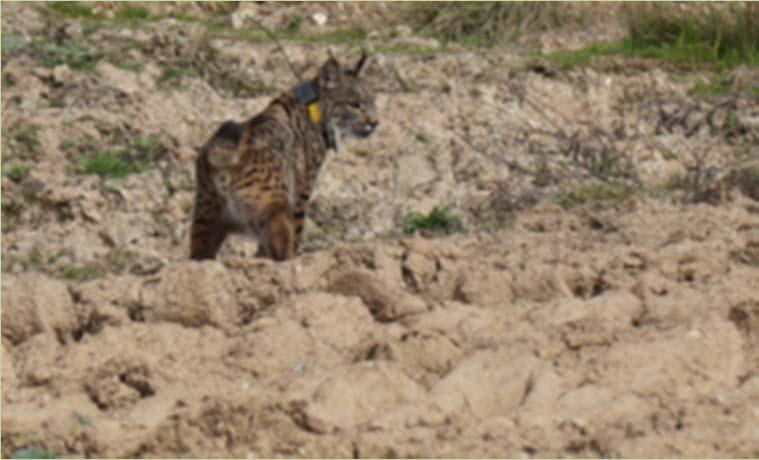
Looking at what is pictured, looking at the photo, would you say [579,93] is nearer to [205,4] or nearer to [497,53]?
[497,53]

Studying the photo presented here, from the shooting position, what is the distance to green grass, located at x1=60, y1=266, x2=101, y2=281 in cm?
921

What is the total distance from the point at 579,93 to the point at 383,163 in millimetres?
1937

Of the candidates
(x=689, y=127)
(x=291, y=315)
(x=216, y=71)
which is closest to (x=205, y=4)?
(x=216, y=71)

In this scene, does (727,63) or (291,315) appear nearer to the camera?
(291,315)

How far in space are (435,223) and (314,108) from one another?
1.04m

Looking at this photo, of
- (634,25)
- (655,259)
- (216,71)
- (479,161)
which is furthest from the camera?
(634,25)

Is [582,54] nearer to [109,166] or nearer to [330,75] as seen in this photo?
[330,75]

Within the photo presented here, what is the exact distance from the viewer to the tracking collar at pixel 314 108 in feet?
33.8

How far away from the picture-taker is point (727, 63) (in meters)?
13.0

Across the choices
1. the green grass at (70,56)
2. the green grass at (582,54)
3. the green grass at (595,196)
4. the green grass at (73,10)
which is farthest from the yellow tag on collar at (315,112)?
the green grass at (73,10)

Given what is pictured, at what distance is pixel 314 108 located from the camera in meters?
10.3

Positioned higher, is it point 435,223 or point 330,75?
point 330,75

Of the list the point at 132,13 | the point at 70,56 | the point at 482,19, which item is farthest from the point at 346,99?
the point at 132,13

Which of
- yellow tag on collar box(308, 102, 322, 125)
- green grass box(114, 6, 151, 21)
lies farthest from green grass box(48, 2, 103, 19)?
yellow tag on collar box(308, 102, 322, 125)
